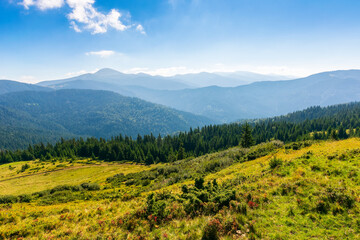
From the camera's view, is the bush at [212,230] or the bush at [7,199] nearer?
the bush at [212,230]

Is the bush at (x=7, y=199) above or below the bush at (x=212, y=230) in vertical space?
below

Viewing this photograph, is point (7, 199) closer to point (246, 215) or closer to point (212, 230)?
point (212, 230)

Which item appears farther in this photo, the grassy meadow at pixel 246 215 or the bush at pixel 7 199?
the bush at pixel 7 199

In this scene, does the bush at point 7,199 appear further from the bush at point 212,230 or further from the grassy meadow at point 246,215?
the bush at point 212,230

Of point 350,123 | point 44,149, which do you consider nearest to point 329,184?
point 44,149

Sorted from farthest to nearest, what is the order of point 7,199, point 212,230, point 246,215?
1. point 7,199
2. point 246,215
3. point 212,230

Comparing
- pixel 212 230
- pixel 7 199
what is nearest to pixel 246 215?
pixel 212 230

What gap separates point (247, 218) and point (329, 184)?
846cm

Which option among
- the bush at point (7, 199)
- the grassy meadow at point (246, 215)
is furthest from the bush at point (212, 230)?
the bush at point (7, 199)

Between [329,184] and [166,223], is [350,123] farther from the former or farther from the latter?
[166,223]

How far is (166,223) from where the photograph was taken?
13.4 meters

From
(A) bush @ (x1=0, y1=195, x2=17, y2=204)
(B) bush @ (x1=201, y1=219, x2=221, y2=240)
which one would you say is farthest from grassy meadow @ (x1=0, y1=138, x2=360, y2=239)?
(A) bush @ (x1=0, y1=195, x2=17, y2=204)

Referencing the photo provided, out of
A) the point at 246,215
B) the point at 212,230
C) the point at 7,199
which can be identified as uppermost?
the point at 212,230

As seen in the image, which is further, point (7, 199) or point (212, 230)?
point (7, 199)
